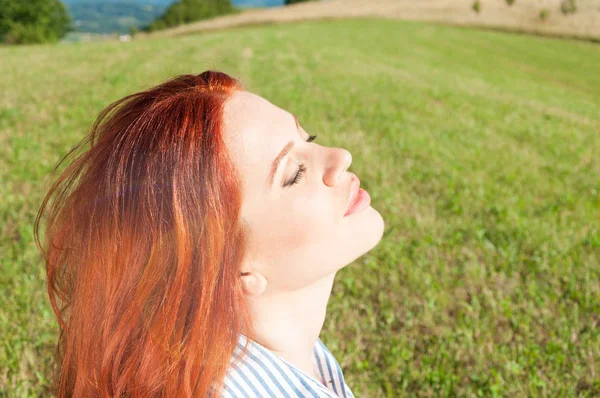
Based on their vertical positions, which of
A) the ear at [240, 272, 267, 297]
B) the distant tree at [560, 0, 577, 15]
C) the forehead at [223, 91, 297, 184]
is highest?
the forehead at [223, 91, 297, 184]

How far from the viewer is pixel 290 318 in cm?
169

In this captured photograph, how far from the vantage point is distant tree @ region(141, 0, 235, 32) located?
8838 cm

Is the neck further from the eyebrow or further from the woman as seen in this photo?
the eyebrow

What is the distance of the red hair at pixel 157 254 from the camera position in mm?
1391

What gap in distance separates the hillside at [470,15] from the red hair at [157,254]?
40652 millimetres

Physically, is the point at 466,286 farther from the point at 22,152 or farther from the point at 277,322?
the point at 22,152

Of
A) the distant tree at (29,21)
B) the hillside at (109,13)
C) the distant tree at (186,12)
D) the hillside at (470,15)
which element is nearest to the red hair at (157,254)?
the hillside at (470,15)

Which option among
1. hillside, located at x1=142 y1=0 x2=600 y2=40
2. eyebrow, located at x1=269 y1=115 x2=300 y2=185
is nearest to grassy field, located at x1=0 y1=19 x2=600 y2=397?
eyebrow, located at x1=269 y1=115 x2=300 y2=185

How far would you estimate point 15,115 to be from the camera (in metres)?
7.48

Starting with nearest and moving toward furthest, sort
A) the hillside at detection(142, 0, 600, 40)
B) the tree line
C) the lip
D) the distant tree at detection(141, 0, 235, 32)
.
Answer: the lip
the hillside at detection(142, 0, 600, 40)
the tree line
the distant tree at detection(141, 0, 235, 32)

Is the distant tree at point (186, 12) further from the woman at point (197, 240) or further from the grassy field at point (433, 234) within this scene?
the woman at point (197, 240)

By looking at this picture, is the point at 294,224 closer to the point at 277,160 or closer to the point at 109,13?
the point at 277,160

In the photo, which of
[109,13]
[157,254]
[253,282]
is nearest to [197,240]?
[157,254]

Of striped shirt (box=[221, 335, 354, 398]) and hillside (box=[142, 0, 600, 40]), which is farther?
hillside (box=[142, 0, 600, 40])
